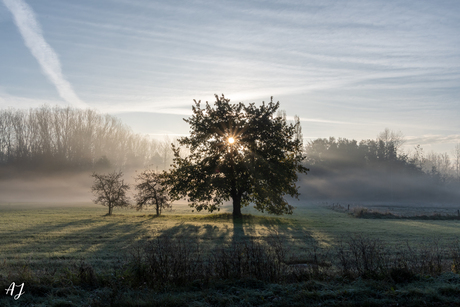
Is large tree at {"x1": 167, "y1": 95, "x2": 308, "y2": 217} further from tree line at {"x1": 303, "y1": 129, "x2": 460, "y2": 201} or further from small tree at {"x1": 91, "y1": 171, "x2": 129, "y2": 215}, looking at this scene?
tree line at {"x1": 303, "y1": 129, "x2": 460, "y2": 201}

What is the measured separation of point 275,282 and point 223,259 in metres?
1.55

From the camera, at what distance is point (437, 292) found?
761cm

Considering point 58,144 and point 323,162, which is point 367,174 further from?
point 58,144

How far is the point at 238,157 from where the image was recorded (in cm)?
3103

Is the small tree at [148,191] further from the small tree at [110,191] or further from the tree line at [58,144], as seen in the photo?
the tree line at [58,144]

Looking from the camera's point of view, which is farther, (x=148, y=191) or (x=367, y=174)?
(x=367, y=174)

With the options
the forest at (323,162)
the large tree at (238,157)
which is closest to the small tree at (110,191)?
the large tree at (238,157)

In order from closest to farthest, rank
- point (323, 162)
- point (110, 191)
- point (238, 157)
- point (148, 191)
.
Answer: point (238, 157), point (148, 191), point (110, 191), point (323, 162)

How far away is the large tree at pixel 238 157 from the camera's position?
2998 centimetres

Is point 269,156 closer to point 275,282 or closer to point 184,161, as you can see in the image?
point 184,161

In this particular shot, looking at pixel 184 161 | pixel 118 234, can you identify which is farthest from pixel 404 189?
pixel 118 234

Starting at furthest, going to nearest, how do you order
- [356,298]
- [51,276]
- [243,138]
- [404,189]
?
[404,189] → [243,138] → [51,276] → [356,298]

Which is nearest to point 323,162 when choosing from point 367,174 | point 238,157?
point 367,174

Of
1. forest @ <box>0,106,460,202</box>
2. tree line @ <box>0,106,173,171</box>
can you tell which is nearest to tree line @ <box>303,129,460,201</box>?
forest @ <box>0,106,460,202</box>
